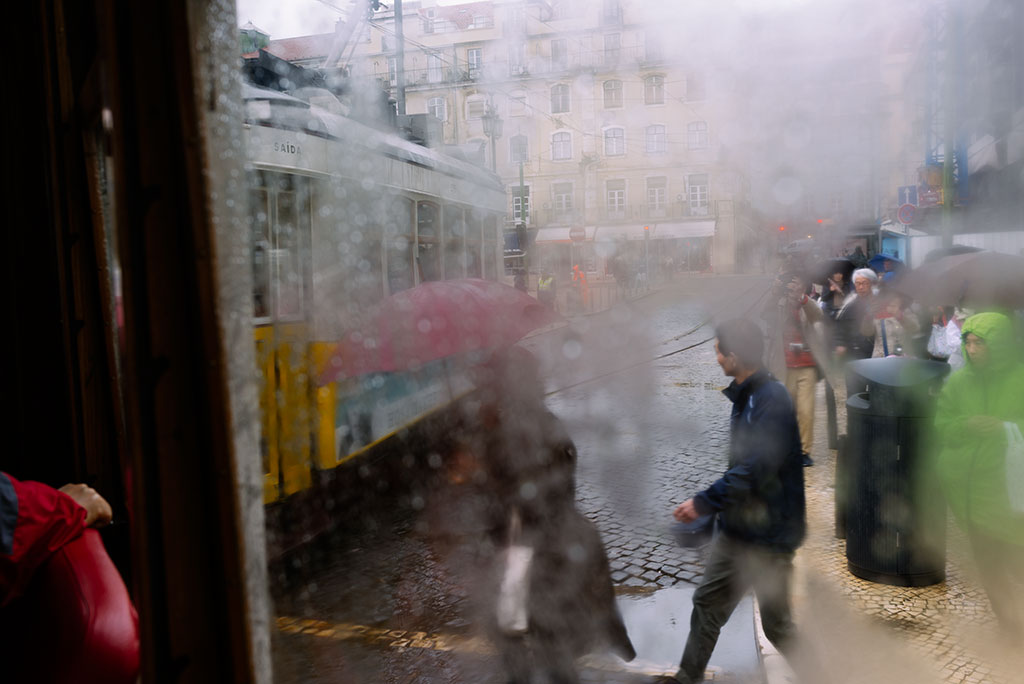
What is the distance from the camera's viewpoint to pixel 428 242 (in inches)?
207

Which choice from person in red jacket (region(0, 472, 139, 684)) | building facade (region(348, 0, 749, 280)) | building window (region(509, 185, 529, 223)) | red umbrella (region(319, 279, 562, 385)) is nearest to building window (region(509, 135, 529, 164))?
building facade (region(348, 0, 749, 280))

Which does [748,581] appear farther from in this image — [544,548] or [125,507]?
[125,507]

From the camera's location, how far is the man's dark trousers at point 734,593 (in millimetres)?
2369

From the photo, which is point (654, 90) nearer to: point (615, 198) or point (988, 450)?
point (615, 198)

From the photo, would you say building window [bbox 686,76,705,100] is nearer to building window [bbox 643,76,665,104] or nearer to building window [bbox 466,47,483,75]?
building window [bbox 643,76,665,104]

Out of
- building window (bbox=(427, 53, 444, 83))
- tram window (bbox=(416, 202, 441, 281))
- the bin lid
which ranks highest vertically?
building window (bbox=(427, 53, 444, 83))

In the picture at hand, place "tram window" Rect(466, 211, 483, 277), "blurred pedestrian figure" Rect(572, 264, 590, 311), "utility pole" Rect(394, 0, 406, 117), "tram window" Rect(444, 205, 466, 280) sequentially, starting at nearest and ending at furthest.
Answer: "utility pole" Rect(394, 0, 406, 117), "tram window" Rect(444, 205, 466, 280), "tram window" Rect(466, 211, 483, 277), "blurred pedestrian figure" Rect(572, 264, 590, 311)

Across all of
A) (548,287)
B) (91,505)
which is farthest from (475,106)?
(548,287)

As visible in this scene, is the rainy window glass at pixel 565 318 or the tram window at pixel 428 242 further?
the tram window at pixel 428 242

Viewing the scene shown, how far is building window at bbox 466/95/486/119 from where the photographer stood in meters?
Answer: 4.66

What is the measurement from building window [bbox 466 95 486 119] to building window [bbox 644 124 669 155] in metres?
1.11

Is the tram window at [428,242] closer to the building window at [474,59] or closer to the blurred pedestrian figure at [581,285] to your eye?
the building window at [474,59]

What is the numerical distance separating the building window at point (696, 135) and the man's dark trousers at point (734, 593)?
7.70ft

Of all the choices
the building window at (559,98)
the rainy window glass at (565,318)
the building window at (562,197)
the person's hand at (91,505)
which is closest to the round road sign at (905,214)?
the rainy window glass at (565,318)
